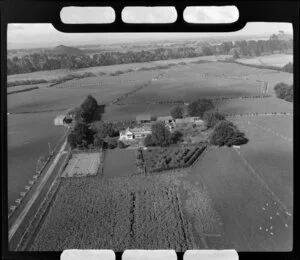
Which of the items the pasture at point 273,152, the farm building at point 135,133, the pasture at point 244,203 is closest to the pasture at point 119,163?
the farm building at point 135,133

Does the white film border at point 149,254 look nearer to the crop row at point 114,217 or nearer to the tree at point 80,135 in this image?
the crop row at point 114,217

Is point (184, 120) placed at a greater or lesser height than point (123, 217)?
greater

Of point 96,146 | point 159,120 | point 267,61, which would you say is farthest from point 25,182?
point 267,61

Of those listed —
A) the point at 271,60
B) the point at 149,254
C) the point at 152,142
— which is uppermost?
the point at 271,60

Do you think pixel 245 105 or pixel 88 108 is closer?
pixel 88 108

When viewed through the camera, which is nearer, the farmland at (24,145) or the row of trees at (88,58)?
the farmland at (24,145)

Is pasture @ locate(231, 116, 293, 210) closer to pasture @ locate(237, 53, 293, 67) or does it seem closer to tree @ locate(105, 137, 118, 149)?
pasture @ locate(237, 53, 293, 67)

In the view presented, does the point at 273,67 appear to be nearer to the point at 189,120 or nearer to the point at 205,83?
the point at 205,83

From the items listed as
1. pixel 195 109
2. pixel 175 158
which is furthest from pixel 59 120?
pixel 195 109
